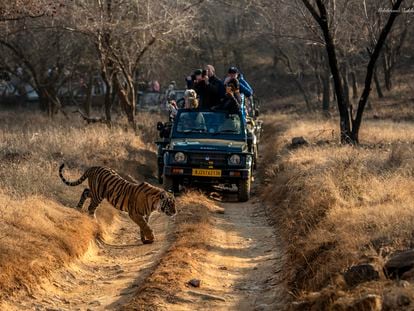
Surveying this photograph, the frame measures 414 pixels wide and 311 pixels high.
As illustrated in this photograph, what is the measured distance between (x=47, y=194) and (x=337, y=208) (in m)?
5.03

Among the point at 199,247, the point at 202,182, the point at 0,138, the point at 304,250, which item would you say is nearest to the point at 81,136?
the point at 0,138

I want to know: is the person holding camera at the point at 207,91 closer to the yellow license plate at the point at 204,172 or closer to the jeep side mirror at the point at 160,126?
the jeep side mirror at the point at 160,126

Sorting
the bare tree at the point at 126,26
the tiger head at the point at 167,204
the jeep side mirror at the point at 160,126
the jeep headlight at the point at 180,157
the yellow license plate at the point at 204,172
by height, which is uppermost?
the bare tree at the point at 126,26

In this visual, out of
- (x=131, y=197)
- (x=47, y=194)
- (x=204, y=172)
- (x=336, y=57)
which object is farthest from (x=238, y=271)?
(x=336, y=57)

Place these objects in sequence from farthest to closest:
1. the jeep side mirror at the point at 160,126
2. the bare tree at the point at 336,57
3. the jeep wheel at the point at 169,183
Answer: the bare tree at the point at 336,57 → the jeep side mirror at the point at 160,126 → the jeep wheel at the point at 169,183

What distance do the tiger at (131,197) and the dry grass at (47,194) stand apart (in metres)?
0.46

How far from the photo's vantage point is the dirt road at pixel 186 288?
7.96 meters

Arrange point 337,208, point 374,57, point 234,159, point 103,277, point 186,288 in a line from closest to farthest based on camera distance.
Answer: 1. point 186,288
2. point 103,277
3. point 337,208
4. point 234,159
5. point 374,57

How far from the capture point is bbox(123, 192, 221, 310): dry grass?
7.76 meters

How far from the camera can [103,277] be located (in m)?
9.35

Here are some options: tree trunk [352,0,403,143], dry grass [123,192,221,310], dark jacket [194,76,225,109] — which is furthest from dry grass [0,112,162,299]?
tree trunk [352,0,403,143]

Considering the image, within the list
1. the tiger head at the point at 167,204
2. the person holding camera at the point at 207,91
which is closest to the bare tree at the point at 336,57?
the person holding camera at the point at 207,91

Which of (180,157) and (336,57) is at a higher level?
(336,57)

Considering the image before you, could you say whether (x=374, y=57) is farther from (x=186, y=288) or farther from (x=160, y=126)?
(x=186, y=288)
